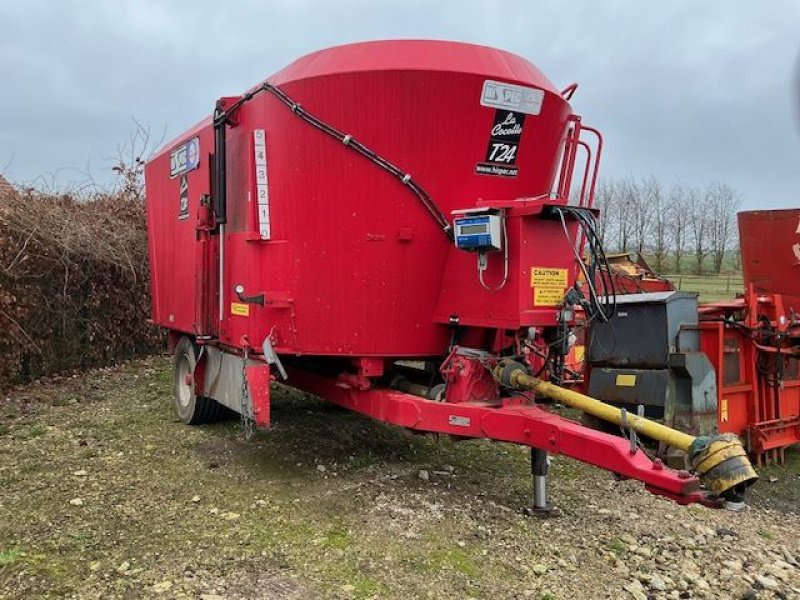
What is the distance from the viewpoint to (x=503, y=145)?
4652 mm

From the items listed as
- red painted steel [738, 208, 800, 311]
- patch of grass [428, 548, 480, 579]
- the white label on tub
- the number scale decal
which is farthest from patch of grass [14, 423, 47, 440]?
red painted steel [738, 208, 800, 311]

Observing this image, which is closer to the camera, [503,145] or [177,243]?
[503,145]

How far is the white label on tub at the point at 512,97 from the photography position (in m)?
4.47

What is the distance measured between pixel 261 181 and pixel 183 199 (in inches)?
71.5

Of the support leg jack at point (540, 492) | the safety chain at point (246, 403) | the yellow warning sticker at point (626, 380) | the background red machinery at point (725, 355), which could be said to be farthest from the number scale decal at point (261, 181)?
the yellow warning sticker at point (626, 380)

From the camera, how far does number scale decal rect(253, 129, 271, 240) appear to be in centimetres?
470

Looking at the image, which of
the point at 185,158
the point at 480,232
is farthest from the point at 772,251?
the point at 185,158

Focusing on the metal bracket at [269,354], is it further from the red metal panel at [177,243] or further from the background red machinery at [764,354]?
the background red machinery at [764,354]

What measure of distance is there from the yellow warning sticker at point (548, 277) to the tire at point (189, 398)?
3346 mm

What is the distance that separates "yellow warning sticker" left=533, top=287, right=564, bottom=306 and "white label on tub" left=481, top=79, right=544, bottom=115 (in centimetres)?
123

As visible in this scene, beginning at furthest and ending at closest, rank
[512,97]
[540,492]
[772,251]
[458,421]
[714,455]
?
[772,251], [512,97], [540,492], [458,421], [714,455]

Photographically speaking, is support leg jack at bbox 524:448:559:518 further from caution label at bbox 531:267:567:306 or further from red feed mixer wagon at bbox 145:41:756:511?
caution label at bbox 531:267:567:306

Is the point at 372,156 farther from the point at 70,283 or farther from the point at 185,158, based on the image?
the point at 70,283

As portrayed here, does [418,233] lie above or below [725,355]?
above
